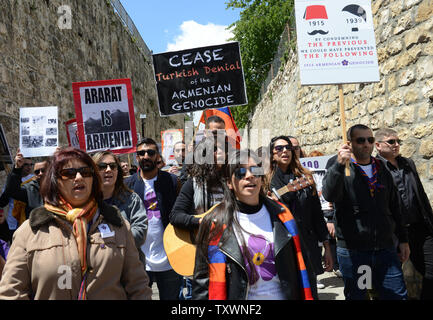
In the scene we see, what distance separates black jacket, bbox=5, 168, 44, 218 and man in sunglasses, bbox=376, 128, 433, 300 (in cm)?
363

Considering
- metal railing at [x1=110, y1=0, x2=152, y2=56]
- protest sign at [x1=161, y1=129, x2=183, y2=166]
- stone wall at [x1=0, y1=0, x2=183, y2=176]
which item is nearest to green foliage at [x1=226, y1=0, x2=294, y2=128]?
metal railing at [x1=110, y1=0, x2=152, y2=56]

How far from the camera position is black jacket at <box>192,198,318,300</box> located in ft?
6.91

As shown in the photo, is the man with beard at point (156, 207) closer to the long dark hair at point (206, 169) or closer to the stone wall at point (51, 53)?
the long dark hair at point (206, 169)

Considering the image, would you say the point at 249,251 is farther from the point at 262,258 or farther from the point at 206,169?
the point at 206,169

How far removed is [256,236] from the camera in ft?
7.23

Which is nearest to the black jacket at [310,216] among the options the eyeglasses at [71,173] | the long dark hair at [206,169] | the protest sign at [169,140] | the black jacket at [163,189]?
the long dark hair at [206,169]

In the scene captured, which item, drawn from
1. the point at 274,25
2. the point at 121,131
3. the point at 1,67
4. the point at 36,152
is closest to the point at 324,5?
the point at 121,131

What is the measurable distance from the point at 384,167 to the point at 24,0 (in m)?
7.03

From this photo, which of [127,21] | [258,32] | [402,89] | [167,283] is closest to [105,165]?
[167,283]

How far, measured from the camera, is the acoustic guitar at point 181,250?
2.70 metres

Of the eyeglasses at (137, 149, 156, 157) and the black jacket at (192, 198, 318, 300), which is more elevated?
the eyeglasses at (137, 149, 156, 157)

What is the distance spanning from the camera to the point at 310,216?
359cm

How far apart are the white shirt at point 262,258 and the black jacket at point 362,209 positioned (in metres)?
1.24

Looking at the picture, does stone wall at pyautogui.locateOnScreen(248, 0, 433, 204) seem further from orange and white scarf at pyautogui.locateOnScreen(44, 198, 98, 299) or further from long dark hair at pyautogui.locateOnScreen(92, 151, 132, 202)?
orange and white scarf at pyautogui.locateOnScreen(44, 198, 98, 299)
